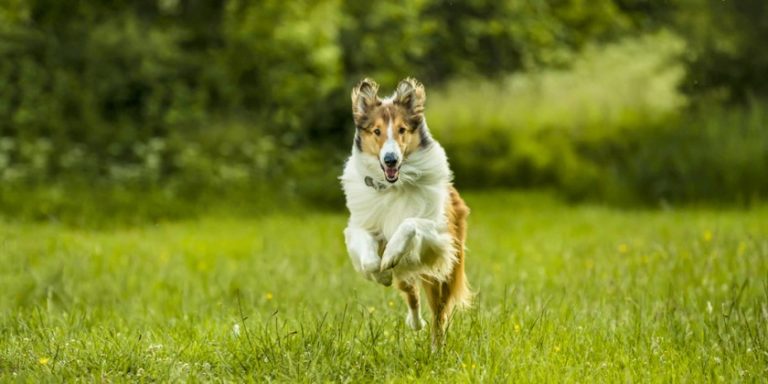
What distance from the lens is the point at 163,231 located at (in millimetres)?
12133

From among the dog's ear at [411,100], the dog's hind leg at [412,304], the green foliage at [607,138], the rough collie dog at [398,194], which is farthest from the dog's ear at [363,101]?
the green foliage at [607,138]

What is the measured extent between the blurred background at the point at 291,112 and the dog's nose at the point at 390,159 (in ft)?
28.8

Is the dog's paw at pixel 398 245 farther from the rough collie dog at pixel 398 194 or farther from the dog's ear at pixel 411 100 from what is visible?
the dog's ear at pixel 411 100

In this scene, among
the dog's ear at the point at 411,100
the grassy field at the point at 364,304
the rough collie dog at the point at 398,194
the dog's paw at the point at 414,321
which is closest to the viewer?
the grassy field at the point at 364,304

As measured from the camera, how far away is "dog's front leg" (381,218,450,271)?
5.06 m

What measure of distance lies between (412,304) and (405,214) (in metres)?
0.65

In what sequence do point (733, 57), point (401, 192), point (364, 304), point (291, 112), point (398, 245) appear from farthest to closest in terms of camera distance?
1. point (291, 112)
2. point (733, 57)
3. point (364, 304)
4. point (401, 192)
5. point (398, 245)

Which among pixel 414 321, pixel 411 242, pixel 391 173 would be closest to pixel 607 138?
pixel 414 321

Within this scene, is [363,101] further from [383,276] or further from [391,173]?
[383,276]

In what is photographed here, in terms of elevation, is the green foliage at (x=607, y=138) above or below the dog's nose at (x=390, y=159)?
below

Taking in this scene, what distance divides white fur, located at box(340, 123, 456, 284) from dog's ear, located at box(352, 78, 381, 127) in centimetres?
17

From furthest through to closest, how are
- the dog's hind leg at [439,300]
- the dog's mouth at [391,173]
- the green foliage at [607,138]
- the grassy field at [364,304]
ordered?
the green foliage at [607,138] → the dog's hind leg at [439,300] → the dog's mouth at [391,173] → the grassy field at [364,304]

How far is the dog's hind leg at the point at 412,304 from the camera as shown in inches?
221

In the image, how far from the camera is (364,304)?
6.73 metres
